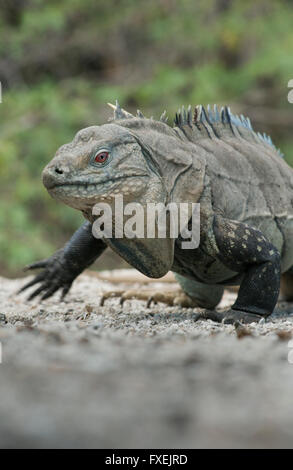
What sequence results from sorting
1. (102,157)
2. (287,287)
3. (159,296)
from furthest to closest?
(287,287)
(159,296)
(102,157)

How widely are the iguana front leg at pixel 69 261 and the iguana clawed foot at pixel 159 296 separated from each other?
2.19 ft

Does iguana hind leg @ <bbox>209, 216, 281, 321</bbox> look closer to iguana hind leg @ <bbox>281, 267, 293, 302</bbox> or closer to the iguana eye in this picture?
the iguana eye

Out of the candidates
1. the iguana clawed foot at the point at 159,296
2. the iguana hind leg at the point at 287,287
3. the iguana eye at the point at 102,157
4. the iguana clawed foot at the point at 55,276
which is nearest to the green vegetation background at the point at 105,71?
the iguana clawed foot at the point at 159,296

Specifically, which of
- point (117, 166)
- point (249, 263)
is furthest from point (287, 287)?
point (117, 166)

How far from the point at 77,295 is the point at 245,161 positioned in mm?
2922

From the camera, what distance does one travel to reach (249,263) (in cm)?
479

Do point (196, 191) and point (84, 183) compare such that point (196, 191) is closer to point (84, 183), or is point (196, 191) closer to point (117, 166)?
point (117, 166)

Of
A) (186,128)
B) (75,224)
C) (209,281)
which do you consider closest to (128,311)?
(209,281)

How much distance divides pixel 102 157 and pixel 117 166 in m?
0.13

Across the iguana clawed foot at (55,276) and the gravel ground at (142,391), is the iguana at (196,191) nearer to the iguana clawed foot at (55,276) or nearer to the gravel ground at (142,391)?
the iguana clawed foot at (55,276)

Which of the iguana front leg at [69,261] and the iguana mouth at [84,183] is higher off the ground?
the iguana front leg at [69,261]

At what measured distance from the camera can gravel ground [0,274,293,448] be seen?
6.50 feet

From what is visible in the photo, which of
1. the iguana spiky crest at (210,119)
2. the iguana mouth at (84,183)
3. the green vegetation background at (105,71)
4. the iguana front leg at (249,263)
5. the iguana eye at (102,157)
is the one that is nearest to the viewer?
the iguana mouth at (84,183)

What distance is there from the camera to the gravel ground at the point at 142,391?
198 cm
